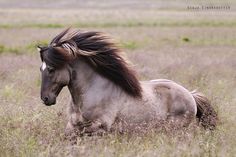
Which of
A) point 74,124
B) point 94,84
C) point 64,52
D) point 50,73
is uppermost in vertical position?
point 64,52

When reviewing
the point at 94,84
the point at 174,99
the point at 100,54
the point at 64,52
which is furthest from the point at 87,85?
the point at 174,99

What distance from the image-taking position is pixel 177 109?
317 inches

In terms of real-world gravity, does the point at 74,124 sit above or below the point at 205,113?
above

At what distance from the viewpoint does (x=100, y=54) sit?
7398 mm

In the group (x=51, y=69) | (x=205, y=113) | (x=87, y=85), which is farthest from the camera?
(x=205, y=113)

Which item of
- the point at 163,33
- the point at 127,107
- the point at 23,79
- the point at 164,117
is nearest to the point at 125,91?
the point at 127,107

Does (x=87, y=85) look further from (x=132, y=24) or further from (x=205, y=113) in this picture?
(x=132, y=24)

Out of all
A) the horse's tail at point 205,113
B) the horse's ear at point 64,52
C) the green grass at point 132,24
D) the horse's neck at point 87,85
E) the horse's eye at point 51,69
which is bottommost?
the green grass at point 132,24

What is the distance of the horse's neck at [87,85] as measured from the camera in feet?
24.0

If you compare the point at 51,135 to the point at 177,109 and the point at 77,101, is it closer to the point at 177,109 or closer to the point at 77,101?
the point at 77,101

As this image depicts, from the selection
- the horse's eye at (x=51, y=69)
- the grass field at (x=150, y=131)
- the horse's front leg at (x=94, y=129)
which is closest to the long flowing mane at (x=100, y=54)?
the horse's eye at (x=51, y=69)

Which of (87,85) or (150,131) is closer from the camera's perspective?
(150,131)

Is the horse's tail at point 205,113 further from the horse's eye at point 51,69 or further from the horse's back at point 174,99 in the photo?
the horse's eye at point 51,69

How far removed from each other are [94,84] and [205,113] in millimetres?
1843
